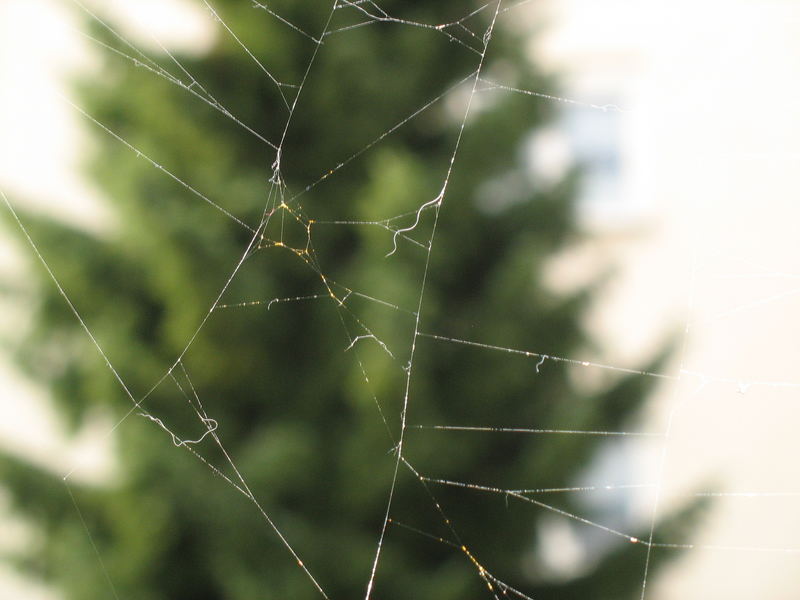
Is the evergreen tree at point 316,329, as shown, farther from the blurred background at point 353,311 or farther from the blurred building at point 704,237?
the blurred building at point 704,237

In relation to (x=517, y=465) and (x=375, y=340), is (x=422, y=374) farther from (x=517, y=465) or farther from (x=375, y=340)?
(x=517, y=465)

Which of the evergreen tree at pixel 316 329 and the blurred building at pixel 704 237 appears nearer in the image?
the blurred building at pixel 704 237

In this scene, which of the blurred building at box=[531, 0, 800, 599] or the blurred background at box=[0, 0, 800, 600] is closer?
the blurred building at box=[531, 0, 800, 599]

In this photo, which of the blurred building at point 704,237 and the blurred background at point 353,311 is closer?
the blurred building at point 704,237

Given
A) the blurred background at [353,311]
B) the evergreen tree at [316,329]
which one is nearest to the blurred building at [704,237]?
the blurred background at [353,311]

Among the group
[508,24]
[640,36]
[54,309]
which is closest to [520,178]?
[508,24]

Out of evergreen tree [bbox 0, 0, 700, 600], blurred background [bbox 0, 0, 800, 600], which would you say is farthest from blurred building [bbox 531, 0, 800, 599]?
evergreen tree [bbox 0, 0, 700, 600]

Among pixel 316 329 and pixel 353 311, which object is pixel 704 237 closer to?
pixel 353 311

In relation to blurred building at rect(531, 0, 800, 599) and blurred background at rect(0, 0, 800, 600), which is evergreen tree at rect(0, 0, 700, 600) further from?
blurred building at rect(531, 0, 800, 599)
